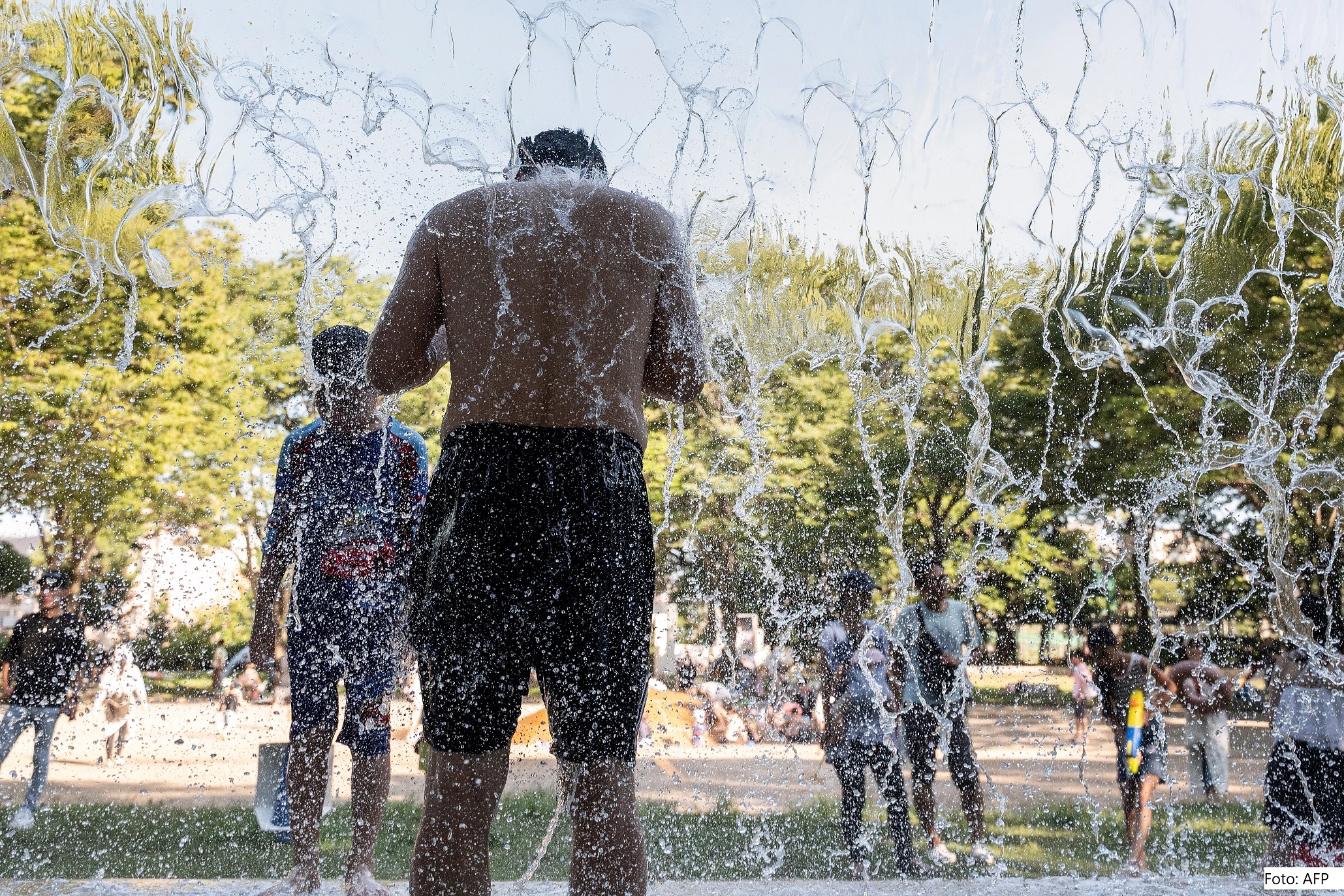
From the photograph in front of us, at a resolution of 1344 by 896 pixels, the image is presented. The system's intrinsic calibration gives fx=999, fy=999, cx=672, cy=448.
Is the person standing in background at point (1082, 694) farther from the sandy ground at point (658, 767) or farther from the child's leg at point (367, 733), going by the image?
the child's leg at point (367, 733)

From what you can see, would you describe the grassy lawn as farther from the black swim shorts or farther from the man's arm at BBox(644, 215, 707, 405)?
the man's arm at BBox(644, 215, 707, 405)

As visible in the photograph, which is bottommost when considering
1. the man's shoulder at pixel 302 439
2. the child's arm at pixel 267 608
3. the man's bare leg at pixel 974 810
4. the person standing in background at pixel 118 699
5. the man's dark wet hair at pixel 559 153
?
the person standing in background at pixel 118 699

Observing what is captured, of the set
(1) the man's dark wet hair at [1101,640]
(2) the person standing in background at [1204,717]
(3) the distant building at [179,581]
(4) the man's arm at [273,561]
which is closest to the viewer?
(4) the man's arm at [273,561]

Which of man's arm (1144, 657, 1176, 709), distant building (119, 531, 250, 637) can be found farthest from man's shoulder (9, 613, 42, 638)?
distant building (119, 531, 250, 637)

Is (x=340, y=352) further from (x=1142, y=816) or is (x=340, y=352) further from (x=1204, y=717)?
(x=1204, y=717)

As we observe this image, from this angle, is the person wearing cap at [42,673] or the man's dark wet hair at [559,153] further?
the person wearing cap at [42,673]

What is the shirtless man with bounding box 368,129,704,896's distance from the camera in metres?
1.92

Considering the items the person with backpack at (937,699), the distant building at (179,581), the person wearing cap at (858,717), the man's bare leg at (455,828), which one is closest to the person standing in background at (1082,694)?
the person with backpack at (937,699)

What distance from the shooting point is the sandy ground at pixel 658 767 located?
7.16 m

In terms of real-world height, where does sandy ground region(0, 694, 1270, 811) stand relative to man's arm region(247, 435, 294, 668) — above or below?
below

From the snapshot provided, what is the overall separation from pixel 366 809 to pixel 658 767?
6.50m

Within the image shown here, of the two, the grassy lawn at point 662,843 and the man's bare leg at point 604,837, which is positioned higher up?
the man's bare leg at point 604,837

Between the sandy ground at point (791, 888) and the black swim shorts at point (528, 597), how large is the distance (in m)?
1.41

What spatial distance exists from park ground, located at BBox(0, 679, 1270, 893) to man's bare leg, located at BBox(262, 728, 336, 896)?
41 centimetres
